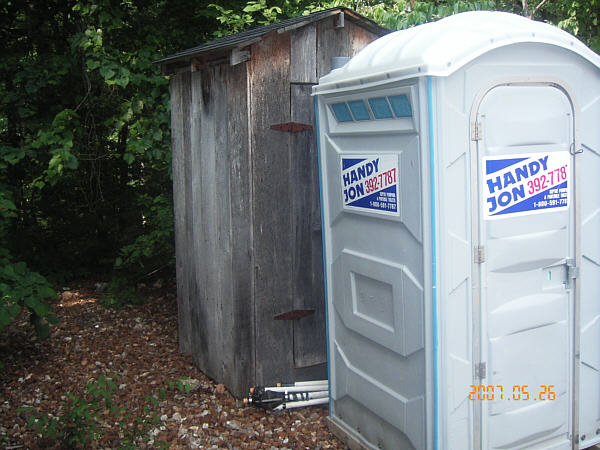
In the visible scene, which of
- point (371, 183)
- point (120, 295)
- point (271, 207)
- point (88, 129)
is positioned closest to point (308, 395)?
point (271, 207)

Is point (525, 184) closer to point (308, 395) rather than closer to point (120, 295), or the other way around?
point (308, 395)

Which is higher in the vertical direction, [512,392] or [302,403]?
[512,392]

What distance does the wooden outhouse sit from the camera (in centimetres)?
431

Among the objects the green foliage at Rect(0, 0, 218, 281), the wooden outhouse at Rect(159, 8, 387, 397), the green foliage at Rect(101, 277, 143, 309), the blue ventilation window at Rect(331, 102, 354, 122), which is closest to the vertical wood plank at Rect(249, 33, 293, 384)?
the wooden outhouse at Rect(159, 8, 387, 397)

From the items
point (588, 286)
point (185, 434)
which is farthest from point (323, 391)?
point (588, 286)

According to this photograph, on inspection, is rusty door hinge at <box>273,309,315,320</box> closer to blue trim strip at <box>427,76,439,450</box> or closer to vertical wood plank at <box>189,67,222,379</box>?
vertical wood plank at <box>189,67,222,379</box>

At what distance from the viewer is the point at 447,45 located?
2.92 metres

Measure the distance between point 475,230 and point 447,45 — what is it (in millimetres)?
852

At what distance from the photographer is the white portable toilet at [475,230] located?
118 inches

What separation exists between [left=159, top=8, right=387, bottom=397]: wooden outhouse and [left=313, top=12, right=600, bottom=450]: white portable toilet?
0.80m

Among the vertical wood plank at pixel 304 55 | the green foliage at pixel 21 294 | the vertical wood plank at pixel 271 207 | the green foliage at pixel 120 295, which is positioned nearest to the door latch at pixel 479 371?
the vertical wood plank at pixel 271 207

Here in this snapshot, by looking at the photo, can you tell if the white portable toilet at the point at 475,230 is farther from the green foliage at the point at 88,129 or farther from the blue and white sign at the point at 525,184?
the green foliage at the point at 88,129

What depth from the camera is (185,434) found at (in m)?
4.14

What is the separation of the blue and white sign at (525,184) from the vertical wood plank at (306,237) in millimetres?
1643
